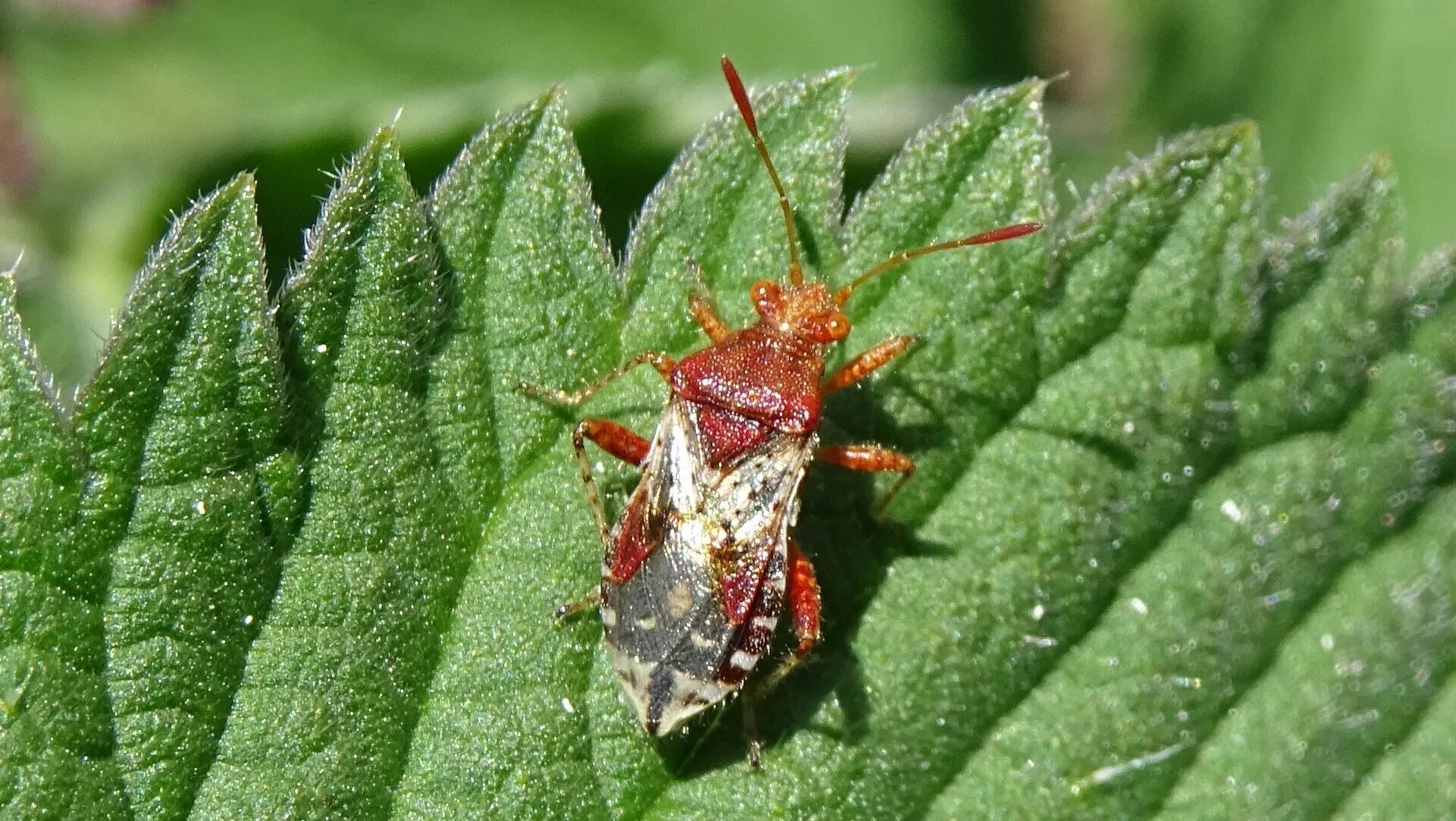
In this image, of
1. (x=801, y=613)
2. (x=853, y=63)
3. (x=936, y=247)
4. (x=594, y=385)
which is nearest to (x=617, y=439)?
(x=594, y=385)

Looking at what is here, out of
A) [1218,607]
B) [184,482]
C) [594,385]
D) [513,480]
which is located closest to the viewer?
[184,482]

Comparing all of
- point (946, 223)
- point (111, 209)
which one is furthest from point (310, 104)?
point (946, 223)

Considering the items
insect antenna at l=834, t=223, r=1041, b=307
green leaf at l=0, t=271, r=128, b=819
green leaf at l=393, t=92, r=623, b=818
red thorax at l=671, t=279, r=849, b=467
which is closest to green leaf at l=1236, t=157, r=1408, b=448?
insect antenna at l=834, t=223, r=1041, b=307

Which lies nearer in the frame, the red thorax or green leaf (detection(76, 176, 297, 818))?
green leaf (detection(76, 176, 297, 818))

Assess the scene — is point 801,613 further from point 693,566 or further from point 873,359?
point 873,359

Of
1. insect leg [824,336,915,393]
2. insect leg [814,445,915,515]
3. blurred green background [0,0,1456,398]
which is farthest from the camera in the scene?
blurred green background [0,0,1456,398]

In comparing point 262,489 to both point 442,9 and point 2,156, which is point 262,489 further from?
point 442,9

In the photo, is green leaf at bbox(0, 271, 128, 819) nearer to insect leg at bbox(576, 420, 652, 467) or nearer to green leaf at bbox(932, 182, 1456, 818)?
insect leg at bbox(576, 420, 652, 467)
